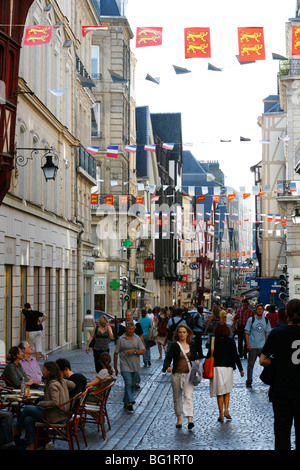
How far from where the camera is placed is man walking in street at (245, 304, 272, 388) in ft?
62.8

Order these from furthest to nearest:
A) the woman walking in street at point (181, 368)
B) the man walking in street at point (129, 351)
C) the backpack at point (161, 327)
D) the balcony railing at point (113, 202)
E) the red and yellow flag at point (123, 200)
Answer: the red and yellow flag at point (123, 200) → the balcony railing at point (113, 202) → the backpack at point (161, 327) → the man walking in street at point (129, 351) → the woman walking in street at point (181, 368)

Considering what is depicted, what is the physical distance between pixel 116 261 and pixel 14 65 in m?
36.9

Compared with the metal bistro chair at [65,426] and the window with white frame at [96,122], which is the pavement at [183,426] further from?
the window with white frame at [96,122]

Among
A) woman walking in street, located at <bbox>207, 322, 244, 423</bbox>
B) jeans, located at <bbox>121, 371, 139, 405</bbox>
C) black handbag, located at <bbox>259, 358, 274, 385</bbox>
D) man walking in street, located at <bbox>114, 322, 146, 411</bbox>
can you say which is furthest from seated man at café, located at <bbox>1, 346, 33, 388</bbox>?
black handbag, located at <bbox>259, 358, 274, 385</bbox>

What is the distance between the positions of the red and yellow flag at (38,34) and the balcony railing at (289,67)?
35.1 metres

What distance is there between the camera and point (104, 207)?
54.2m

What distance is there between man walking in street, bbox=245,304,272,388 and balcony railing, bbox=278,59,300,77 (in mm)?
34790

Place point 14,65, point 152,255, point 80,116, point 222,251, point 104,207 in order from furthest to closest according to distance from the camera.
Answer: point 222,251 < point 152,255 < point 104,207 < point 80,116 < point 14,65

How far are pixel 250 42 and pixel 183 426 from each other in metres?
8.57

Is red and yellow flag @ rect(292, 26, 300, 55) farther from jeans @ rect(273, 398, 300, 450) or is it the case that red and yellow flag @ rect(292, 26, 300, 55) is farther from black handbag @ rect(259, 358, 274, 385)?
jeans @ rect(273, 398, 300, 450)

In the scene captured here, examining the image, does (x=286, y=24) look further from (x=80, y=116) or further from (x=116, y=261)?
(x=80, y=116)

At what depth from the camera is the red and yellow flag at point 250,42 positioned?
1856 centimetres

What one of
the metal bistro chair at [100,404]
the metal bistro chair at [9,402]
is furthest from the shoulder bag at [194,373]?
the metal bistro chair at [9,402]
